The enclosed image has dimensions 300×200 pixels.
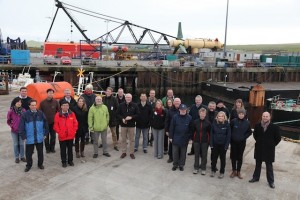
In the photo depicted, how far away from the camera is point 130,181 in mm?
6020

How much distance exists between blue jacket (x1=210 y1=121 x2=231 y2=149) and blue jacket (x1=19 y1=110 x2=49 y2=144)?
3693 millimetres

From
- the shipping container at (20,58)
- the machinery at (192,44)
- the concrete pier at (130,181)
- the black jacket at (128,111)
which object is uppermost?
the machinery at (192,44)

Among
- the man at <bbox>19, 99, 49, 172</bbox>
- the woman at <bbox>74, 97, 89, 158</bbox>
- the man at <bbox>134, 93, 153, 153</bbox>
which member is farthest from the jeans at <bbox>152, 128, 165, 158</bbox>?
the man at <bbox>19, 99, 49, 172</bbox>

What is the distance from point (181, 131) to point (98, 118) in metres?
2.05

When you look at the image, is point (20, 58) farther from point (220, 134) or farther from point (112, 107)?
point (220, 134)

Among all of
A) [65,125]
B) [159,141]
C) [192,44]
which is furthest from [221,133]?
[192,44]

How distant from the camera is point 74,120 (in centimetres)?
645

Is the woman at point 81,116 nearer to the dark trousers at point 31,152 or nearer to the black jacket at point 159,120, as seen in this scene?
the dark trousers at point 31,152

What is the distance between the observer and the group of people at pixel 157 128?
19.7 ft

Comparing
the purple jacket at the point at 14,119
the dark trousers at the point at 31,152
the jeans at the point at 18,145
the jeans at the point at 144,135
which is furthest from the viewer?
the jeans at the point at 144,135

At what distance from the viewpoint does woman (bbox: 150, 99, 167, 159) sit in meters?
7.07

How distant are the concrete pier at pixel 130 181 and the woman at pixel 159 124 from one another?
349 millimetres

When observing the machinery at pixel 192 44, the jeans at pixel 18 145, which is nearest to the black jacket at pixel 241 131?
the jeans at pixel 18 145

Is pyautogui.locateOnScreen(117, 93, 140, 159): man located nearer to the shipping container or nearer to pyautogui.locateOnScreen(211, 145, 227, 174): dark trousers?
pyautogui.locateOnScreen(211, 145, 227, 174): dark trousers
